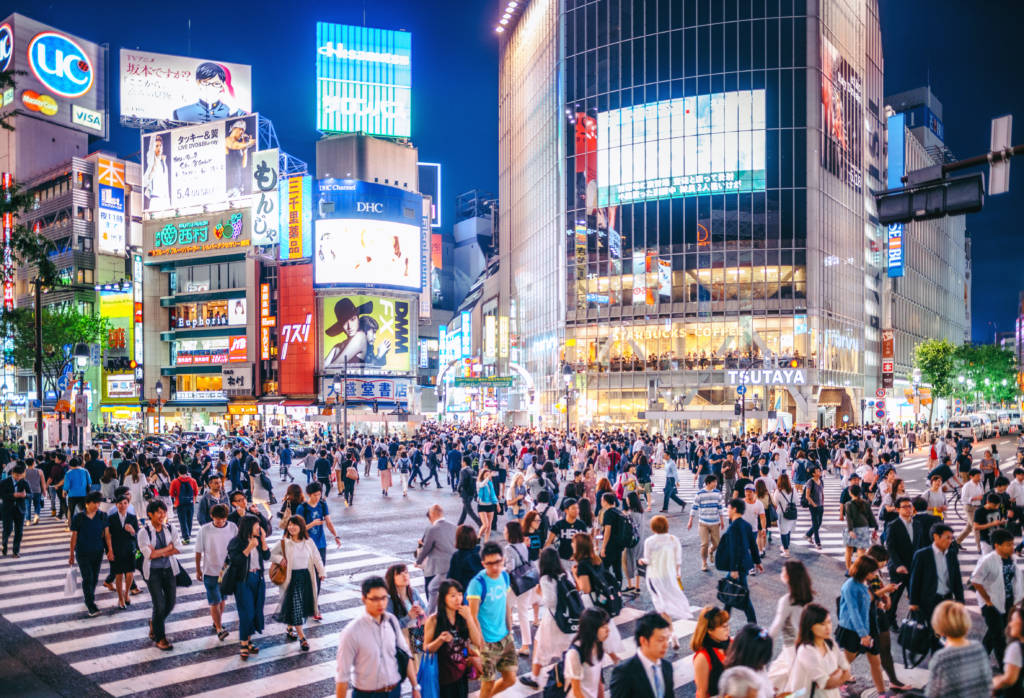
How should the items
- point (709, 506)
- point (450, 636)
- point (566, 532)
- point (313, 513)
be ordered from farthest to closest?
point (709, 506)
point (313, 513)
point (566, 532)
point (450, 636)

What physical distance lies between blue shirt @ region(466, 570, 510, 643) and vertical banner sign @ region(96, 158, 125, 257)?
91472mm

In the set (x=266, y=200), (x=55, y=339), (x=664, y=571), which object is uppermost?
(x=266, y=200)

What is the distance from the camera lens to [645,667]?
4.72 meters

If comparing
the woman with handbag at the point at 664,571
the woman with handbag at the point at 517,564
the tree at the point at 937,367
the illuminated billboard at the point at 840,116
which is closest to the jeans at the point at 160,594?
the woman with handbag at the point at 517,564

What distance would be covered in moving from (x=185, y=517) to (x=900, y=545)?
14.4 m

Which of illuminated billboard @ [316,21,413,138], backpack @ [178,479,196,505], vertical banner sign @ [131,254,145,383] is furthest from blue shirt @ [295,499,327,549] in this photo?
illuminated billboard @ [316,21,413,138]

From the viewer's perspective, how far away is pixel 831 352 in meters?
58.4

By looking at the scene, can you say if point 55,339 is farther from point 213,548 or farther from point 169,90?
point 213,548

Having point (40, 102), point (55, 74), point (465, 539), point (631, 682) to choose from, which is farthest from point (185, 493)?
point (55, 74)

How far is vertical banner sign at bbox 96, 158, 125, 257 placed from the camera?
279 feet

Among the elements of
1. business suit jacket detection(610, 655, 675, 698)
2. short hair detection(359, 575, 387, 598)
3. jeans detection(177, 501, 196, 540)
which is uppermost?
short hair detection(359, 575, 387, 598)

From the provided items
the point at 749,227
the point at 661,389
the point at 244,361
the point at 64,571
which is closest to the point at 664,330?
the point at 661,389

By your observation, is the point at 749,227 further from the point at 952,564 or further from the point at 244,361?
the point at 952,564

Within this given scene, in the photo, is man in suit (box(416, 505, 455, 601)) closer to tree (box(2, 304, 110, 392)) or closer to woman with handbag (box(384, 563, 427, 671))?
woman with handbag (box(384, 563, 427, 671))
